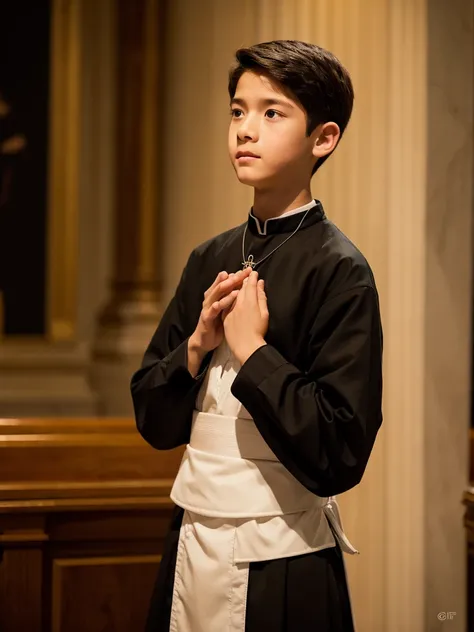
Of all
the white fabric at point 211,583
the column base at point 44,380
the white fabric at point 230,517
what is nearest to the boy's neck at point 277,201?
the white fabric at point 230,517

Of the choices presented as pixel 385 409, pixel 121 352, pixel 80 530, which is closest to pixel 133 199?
pixel 121 352

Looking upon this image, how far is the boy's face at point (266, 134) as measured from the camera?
5.07 ft

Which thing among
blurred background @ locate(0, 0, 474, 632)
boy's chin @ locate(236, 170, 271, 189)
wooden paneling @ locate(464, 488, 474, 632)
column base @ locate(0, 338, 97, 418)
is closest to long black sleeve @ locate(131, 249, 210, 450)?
boy's chin @ locate(236, 170, 271, 189)

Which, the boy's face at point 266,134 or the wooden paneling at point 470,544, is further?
the wooden paneling at point 470,544

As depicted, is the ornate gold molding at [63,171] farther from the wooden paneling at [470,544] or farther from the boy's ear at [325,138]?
the boy's ear at [325,138]

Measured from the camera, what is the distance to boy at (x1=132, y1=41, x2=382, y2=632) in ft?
4.90

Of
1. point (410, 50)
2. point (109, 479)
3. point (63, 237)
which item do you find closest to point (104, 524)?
point (109, 479)

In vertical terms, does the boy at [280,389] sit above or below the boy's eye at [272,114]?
below

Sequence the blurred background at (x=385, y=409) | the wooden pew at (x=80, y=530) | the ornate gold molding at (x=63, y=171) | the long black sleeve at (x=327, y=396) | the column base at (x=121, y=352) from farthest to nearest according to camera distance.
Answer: the ornate gold molding at (x=63, y=171)
the column base at (x=121, y=352)
the wooden pew at (x=80, y=530)
the blurred background at (x=385, y=409)
the long black sleeve at (x=327, y=396)

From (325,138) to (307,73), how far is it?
12 centimetres

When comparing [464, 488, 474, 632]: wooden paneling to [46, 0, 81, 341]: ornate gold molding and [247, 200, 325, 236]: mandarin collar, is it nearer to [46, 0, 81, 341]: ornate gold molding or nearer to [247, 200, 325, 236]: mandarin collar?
[247, 200, 325, 236]: mandarin collar

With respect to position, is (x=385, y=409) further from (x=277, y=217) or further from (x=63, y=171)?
(x=63, y=171)

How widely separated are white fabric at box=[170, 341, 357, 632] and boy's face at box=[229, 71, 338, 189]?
0.32 metres

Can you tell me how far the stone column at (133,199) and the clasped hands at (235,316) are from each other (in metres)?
3.31
